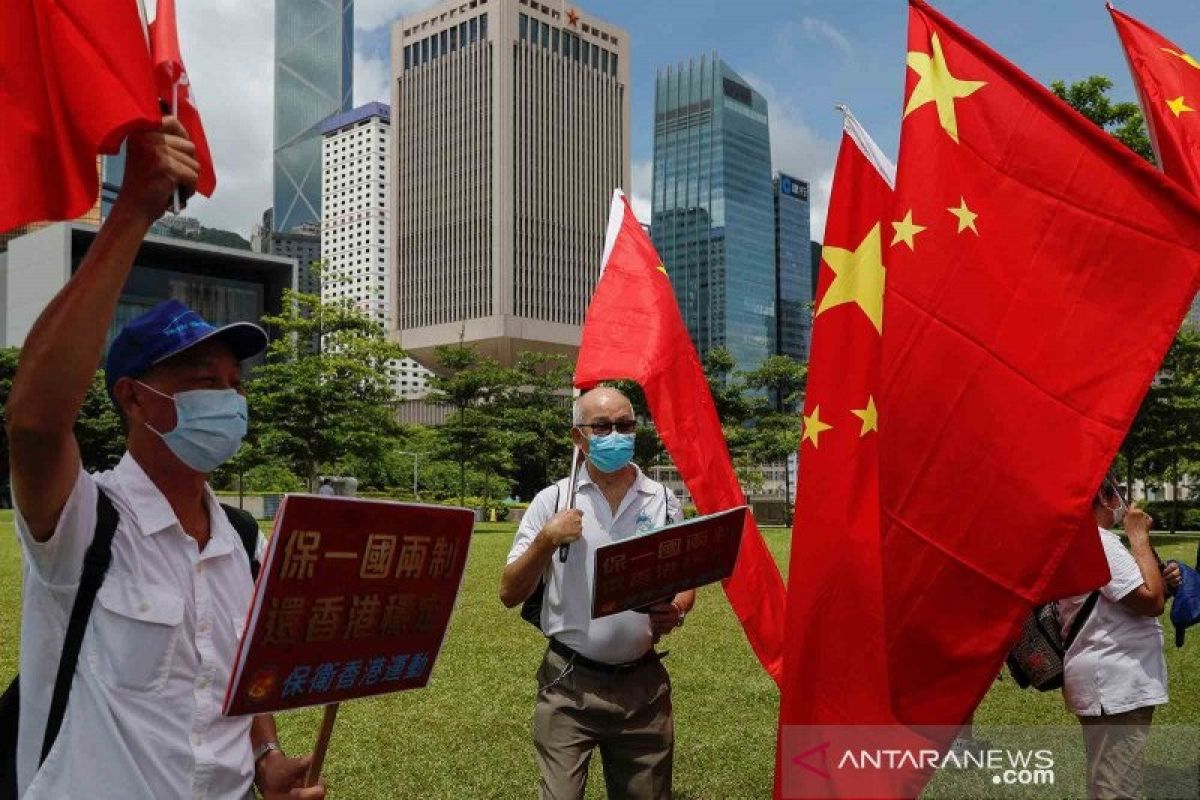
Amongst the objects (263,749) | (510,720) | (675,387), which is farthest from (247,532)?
(510,720)

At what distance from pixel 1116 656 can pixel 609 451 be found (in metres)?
2.16

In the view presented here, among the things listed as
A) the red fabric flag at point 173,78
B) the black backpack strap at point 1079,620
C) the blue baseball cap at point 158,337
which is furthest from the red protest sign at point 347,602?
the black backpack strap at point 1079,620

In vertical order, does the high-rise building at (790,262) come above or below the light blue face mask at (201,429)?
above

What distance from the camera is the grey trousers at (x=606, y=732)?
13.0ft

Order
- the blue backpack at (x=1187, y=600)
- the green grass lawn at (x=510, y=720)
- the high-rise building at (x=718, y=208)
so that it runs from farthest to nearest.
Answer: the high-rise building at (x=718, y=208) → the green grass lawn at (x=510, y=720) → the blue backpack at (x=1187, y=600)

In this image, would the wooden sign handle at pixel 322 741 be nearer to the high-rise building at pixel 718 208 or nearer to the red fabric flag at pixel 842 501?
the red fabric flag at pixel 842 501

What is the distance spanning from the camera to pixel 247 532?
2680 mm

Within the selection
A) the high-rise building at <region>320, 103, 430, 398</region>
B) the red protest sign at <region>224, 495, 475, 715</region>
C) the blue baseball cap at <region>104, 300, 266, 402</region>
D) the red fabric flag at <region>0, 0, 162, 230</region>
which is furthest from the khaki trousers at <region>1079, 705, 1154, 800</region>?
the high-rise building at <region>320, 103, 430, 398</region>

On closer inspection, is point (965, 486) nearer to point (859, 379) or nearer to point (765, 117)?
point (859, 379)

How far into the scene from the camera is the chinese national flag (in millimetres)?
3023

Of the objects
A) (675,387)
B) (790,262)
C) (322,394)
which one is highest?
(790,262)

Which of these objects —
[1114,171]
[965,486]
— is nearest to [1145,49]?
[1114,171]

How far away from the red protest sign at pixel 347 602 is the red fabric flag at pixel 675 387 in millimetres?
2844

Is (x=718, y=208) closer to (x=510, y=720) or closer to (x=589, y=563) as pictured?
(x=510, y=720)
